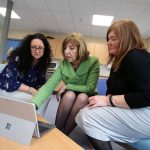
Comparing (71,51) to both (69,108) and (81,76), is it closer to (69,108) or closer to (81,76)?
(81,76)

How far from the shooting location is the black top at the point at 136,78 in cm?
104

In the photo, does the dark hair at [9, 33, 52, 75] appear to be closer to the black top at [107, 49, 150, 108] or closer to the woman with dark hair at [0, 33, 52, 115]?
the woman with dark hair at [0, 33, 52, 115]

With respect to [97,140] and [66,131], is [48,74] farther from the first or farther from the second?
[97,140]

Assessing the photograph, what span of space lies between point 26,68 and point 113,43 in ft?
Result: 3.25

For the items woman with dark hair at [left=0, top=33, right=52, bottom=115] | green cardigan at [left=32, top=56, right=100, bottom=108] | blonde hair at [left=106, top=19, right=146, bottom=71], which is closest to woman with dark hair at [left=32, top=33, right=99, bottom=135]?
green cardigan at [left=32, top=56, right=100, bottom=108]

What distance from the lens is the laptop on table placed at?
0.83 m

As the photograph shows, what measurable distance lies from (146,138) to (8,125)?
739mm

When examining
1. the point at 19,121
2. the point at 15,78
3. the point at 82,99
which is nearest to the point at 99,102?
the point at 82,99

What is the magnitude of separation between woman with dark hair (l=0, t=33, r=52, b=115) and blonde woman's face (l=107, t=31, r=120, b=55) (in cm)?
85

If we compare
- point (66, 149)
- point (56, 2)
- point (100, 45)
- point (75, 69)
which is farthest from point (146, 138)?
point (100, 45)

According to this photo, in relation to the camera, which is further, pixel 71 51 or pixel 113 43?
pixel 71 51

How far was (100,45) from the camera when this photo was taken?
254 inches

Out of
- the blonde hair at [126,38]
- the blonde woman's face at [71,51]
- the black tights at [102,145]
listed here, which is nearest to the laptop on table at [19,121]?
the black tights at [102,145]

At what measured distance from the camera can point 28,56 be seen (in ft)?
6.52
